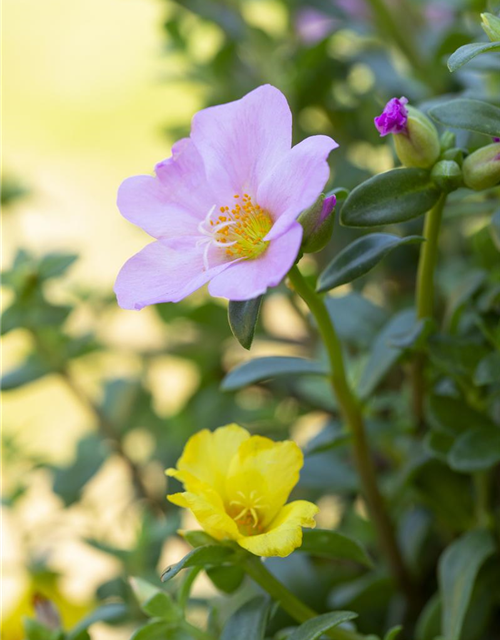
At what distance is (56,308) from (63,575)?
0.70 feet

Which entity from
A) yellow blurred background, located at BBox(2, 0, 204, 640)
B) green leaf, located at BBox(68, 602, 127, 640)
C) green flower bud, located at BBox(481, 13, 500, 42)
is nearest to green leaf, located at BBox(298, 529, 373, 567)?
green leaf, located at BBox(68, 602, 127, 640)

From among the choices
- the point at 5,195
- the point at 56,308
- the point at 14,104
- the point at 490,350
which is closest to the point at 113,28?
the point at 14,104

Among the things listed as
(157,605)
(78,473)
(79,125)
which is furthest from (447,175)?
(79,125)

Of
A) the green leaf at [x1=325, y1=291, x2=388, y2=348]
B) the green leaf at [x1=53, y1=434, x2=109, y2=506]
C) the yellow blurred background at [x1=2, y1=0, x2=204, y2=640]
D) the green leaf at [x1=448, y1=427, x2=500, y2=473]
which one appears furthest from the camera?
the yellow blurred background at [x1=2, y1=0, x2=204, y2=640]

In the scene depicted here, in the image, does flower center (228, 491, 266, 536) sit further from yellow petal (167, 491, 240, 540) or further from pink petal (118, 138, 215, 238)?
pink petal (118, 138, 215, 238)

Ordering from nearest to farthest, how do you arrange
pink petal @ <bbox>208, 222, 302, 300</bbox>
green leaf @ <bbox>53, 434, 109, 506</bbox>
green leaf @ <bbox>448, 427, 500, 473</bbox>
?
1. pink petal @ <bbox>208, 222, 302, 300</bbox>
2. green leaf @ <bbox>448, 427, 500, 473</bbox>
3. green leaf @ <bbox>53, 434, 109, 506</bbox>

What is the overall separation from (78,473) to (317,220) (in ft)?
1.46

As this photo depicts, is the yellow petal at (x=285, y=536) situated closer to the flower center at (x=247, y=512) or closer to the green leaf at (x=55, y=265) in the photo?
the flower center at (x=247, y=512)

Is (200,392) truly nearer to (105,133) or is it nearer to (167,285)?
(167,285)

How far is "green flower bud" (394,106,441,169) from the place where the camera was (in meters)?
0.36

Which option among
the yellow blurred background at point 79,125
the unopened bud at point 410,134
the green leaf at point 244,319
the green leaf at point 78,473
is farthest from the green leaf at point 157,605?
the yellow blurred background at point 79,125

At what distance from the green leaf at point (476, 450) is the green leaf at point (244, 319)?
136 millimetres

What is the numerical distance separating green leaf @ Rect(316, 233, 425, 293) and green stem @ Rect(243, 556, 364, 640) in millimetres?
120

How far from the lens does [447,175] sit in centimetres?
36
